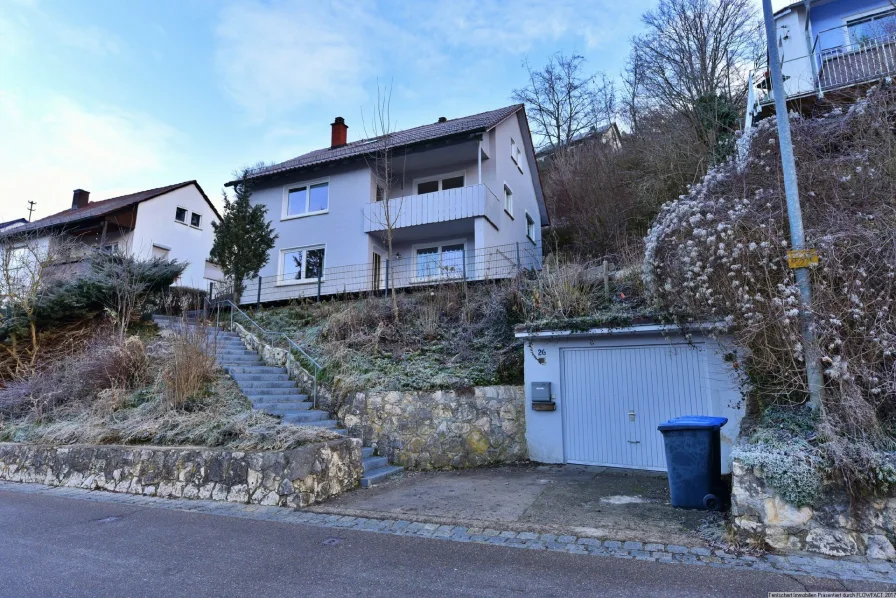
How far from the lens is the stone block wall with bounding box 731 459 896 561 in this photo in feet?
13.6

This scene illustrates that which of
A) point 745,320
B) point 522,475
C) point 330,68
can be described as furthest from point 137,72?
point 745,320

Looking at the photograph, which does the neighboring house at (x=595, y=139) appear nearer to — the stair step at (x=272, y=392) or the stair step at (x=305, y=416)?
the stair step at (x=272, y=392)

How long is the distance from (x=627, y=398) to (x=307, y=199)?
1579 centimetres

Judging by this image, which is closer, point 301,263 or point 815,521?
point 815,521

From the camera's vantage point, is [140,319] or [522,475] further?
[140,319]

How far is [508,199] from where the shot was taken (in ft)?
63.8

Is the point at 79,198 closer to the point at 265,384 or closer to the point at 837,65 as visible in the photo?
the point at 265,384

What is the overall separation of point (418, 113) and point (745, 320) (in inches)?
463

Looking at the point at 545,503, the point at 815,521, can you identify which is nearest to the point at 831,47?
the point at 815,521

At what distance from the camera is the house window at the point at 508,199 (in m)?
19.0

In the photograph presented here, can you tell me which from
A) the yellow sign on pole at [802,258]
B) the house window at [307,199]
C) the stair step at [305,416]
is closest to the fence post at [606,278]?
the yellow sign on pole at [802,258]

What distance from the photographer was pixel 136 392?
9508 mm

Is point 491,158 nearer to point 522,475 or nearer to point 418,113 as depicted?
point 418,113

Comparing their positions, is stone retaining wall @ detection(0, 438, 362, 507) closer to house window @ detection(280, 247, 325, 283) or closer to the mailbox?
the mailbox
